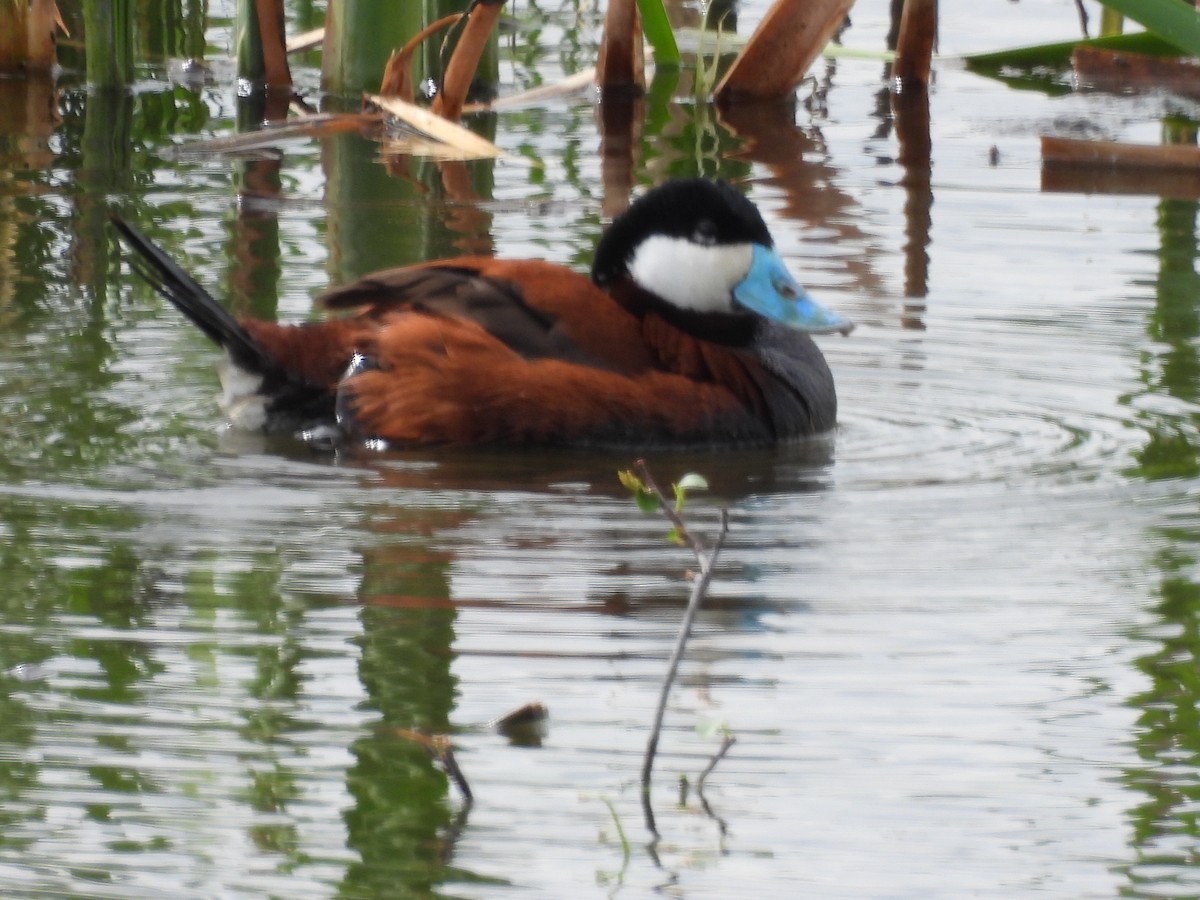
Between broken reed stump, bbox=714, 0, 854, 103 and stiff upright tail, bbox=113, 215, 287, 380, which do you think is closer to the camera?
stiff upright tail, bbox=113, 215, 287, 380

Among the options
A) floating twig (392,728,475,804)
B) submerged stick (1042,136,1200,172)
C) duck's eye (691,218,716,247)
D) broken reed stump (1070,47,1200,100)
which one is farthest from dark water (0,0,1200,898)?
broken reed stump (1070,47,1200,100)

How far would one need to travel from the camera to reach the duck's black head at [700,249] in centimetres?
593

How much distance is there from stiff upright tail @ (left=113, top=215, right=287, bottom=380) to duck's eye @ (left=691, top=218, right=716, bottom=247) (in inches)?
43.9

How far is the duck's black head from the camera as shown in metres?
5.93

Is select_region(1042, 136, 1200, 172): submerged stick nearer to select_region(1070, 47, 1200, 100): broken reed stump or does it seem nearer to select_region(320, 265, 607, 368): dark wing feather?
select_region(1070, 47, 1200, 100): broken reed stump

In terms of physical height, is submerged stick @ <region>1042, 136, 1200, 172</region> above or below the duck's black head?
above

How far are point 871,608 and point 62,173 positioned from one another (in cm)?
508

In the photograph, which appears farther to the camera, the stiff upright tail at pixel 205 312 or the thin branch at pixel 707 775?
the stiff upright tail at pixel 205 312

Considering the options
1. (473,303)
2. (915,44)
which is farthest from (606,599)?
(915,44)

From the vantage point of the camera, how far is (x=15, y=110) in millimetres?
9758

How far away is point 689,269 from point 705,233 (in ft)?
0.34

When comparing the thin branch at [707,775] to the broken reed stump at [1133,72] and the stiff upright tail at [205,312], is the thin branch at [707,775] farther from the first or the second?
the broken reed stump at [1133,72]

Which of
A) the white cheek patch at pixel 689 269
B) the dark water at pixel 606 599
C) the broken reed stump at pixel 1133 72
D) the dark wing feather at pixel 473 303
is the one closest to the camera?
the dark water at pixel 606 599

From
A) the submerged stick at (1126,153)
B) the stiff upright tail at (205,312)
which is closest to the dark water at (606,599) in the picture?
the stiff upright tail at (205,312)
